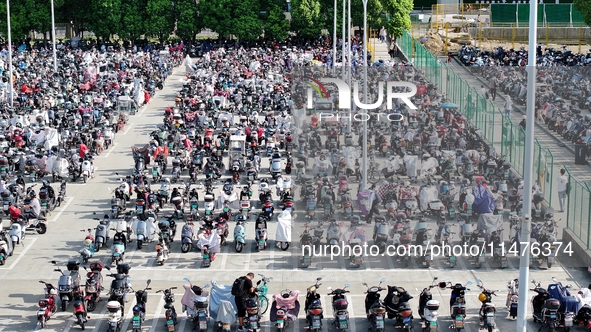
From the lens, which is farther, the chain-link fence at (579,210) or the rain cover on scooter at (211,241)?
the rain cover on scooter at (211,241)

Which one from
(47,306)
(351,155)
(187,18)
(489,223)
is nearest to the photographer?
(47,306)

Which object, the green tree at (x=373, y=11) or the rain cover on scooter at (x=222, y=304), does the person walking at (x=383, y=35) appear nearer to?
the green tree at (x=373, y=11)

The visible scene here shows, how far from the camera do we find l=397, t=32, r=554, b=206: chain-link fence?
1483 inches

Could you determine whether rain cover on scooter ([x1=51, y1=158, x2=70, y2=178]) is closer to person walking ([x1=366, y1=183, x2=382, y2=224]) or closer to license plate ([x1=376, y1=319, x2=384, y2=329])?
person walking ([x1=366, y1=183, x2=382, y2=224])

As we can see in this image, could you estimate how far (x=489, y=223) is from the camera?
105 feet

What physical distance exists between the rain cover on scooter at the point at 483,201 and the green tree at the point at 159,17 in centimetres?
6938

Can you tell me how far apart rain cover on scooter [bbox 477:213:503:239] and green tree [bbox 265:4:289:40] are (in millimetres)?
68758

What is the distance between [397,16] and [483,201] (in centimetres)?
5686

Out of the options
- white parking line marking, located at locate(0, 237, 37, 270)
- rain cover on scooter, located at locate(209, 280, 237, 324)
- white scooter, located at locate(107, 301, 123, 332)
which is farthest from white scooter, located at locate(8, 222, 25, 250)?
rain cover on scooter, located at locate(209, 280, 237, 324)

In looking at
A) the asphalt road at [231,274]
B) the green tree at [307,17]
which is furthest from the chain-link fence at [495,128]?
the green tree at [307,17]

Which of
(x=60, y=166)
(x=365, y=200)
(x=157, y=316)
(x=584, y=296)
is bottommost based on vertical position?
(x=157, y=316)

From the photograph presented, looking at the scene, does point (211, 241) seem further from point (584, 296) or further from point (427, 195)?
point (584, 296)

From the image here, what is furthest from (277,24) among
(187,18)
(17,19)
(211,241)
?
(211,241)

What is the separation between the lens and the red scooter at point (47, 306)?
2811 cm
